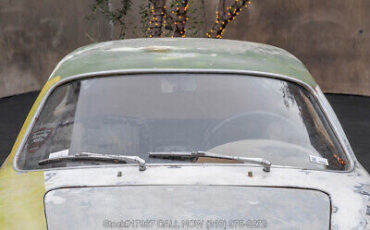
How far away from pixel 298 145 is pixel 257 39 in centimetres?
1068

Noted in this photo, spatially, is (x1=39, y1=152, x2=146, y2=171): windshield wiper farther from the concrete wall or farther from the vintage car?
the concrete wall

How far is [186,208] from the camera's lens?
221 cm

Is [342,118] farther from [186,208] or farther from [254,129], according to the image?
[186,208]

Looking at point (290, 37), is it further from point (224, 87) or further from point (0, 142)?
point (224, 87)

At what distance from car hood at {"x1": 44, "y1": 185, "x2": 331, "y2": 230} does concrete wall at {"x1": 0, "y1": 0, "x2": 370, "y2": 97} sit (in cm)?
1086

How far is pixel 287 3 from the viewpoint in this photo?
43.6ft

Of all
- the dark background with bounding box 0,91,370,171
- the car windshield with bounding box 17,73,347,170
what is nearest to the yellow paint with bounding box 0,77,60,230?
the car windshield with bounding box 17,73,347,170

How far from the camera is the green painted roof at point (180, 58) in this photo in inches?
127

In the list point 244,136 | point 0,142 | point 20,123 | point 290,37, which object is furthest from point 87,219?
point 290,37

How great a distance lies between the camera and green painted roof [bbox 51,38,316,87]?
3.22 m

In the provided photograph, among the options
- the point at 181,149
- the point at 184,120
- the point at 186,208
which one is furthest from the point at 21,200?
the point at 184,120

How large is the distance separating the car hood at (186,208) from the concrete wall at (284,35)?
35.6ft

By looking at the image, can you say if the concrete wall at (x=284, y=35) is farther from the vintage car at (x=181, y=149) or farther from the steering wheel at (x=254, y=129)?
the steering wheel at (x=254, y=129)

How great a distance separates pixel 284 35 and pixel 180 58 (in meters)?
10.4
